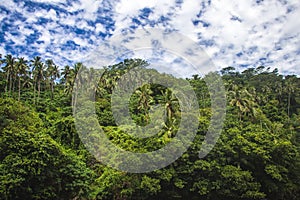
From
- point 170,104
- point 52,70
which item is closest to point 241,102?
point 170,104

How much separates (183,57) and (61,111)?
2265cm

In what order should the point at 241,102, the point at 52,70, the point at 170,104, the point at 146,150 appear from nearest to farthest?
the point at 146,150 < the point at 170,104 < the point at 241,102 < the point at 52,70

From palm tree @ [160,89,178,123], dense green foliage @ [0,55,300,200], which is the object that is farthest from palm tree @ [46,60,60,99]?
palm tree @ [160,89,178,123]

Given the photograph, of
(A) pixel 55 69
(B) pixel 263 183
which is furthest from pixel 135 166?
(A) pixel 55 69

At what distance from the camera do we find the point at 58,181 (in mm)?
19281

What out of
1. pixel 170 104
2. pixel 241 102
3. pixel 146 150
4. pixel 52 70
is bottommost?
pixel 146 150

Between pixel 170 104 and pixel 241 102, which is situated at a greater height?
pixel 241 102

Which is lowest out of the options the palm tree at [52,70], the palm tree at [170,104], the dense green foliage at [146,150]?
the dense green foliage at [146,150]

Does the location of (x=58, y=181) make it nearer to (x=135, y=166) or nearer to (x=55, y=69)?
(x=135, y=166)

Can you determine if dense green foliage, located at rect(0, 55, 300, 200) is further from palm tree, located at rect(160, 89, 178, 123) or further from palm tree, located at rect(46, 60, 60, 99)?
palm tree, located at rect(46, 60, 60, 99)

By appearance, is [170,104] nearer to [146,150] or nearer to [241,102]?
[146,150]

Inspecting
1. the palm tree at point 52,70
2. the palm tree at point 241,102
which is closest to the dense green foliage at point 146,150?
the palm tree at point 241,102

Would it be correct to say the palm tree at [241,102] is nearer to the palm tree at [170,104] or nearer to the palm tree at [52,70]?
the palm tree at [170,104]

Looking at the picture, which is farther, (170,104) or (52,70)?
(52,70)
